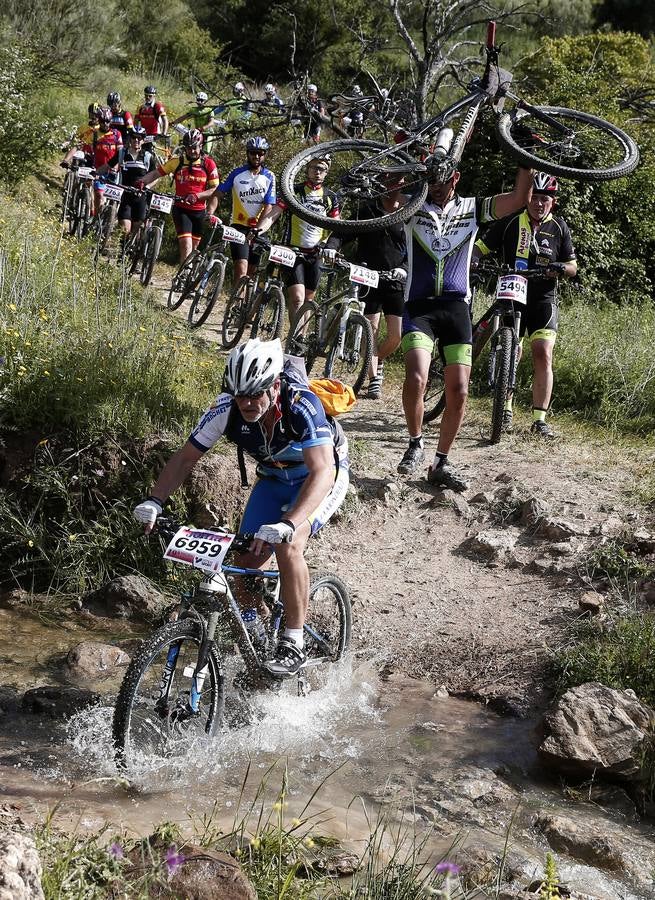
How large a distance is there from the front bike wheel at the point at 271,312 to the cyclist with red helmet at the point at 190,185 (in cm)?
222

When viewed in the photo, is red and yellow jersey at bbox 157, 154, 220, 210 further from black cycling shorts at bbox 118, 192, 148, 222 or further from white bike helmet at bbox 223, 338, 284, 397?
white bike helmet at bbox 223, 338, 284, 397

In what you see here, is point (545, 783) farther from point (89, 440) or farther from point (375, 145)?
point (375, 145)

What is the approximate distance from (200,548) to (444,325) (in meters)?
3.77

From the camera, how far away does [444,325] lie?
7453mm

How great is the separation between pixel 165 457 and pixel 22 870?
171 inches

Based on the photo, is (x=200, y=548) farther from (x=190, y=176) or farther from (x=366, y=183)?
(x=190, y=176)

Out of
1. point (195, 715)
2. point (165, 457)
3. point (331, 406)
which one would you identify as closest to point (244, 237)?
point (165, 457)

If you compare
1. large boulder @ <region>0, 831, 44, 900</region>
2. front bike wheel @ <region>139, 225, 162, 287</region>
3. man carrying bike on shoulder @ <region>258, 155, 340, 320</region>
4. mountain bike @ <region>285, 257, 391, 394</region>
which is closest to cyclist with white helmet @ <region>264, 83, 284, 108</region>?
front bike wheel @ <region>139, 225, 162, 287</region>

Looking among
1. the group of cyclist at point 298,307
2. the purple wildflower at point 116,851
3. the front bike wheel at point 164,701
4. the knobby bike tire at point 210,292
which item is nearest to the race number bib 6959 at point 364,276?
the group of cyclist at point 298,307

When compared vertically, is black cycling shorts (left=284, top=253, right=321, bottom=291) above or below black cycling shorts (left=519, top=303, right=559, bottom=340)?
below

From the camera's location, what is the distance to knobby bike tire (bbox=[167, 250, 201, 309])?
12.2 meters

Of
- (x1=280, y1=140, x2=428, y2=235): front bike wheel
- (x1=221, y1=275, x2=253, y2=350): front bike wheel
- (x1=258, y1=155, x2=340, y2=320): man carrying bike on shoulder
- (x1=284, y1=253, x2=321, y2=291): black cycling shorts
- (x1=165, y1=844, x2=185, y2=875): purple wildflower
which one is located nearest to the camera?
(x1=165, y1=844, x2=185, y2=875): purple wildflower

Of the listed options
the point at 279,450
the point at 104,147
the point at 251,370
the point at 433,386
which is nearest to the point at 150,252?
the point at 104,147

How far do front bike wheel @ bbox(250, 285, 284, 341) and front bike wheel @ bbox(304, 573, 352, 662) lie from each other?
212 inches
